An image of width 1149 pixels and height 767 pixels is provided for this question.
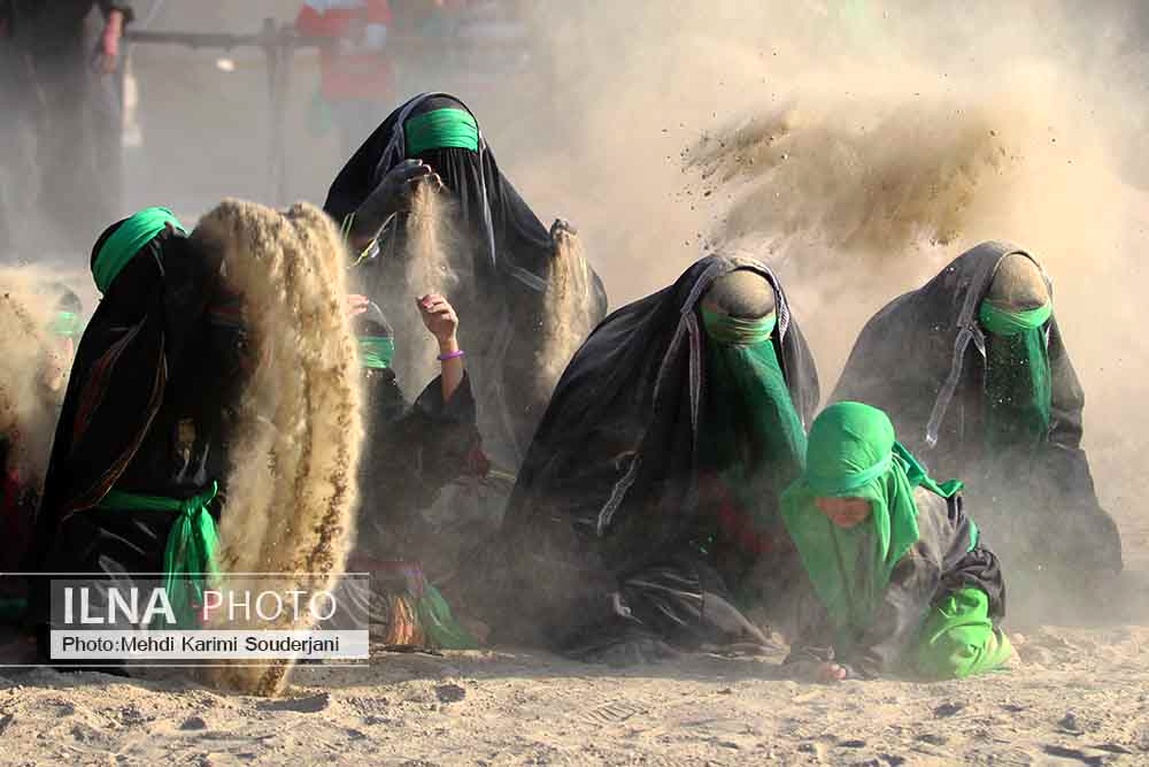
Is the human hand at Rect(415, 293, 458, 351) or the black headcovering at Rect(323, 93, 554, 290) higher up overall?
the black headcovering at Rect(323, 93, 554, 290)

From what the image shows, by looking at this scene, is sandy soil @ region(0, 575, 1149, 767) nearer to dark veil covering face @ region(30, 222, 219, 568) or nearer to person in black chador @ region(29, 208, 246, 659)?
person in black chador @ region(29, 208, 246, 659)

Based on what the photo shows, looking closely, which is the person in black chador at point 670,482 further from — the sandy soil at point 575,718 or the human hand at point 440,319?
the human hand at point 440,319

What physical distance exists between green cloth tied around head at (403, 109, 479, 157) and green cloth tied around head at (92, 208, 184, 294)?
7.56 feet

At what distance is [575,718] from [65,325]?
249cm

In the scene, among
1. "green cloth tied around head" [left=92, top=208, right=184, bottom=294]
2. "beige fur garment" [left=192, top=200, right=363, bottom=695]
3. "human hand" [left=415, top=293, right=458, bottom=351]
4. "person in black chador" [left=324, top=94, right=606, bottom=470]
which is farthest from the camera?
"person in black chador" [left=324, top=94, right=606, bottom=470]

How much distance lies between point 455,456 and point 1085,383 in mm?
5376

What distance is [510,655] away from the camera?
6070 millimetres

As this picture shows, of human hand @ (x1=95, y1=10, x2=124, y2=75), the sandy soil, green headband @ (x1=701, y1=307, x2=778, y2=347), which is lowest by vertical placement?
the sandy soil

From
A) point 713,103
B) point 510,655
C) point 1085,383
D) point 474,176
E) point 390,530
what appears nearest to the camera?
point 510,655

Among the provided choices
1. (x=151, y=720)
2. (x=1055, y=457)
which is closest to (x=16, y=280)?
(x=151, y=720)

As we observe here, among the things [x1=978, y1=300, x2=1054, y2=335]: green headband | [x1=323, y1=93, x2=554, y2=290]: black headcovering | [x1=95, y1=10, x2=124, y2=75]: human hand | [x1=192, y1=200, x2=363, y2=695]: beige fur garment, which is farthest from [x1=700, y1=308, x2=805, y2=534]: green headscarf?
[x1=95, y1=10, x2=124, y2=75]: human hand

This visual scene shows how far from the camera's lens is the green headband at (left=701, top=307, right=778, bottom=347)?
5930 millimetres

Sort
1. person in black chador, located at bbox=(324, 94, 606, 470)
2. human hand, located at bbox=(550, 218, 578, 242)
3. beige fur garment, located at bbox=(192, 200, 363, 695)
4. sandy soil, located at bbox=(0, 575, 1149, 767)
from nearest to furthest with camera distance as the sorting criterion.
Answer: sandy soil, located at bbox=(0, 575, 1149, 767) → beige fur garment, located at bbox=(192, 200, 363, 695) → person in black chador, located at bbox=(324, 94, 606, 470) → human hand, located at bbox=(550, 218, 578, 242)

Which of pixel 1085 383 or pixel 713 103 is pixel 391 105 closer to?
pixel 713 103
